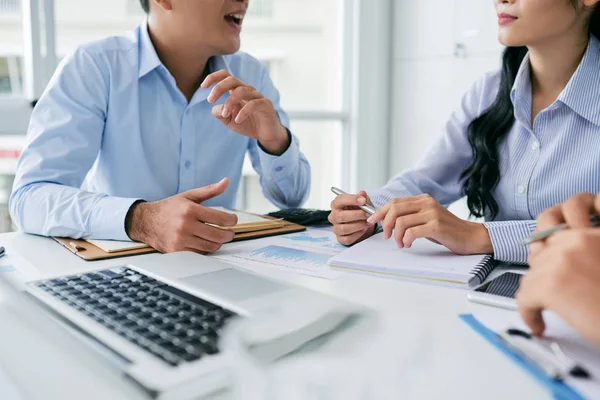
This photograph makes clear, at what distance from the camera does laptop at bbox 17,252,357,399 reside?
47 centimetres

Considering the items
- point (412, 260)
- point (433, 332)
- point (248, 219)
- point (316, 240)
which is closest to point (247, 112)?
point (248, 219)

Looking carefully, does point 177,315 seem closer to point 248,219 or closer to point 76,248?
point 76,248

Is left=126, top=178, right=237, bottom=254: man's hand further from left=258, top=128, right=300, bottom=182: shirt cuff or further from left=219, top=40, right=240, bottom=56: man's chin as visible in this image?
left=219, top=40, right=240, bottom=56: man's chin

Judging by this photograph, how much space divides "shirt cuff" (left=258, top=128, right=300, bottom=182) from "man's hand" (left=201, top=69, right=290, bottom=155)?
0.05ft

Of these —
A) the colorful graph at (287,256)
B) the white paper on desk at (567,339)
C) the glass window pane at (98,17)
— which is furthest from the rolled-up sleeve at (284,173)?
the glass window pane at (98,17)

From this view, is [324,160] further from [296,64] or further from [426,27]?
[426,27]

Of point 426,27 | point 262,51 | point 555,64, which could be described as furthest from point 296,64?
point 555,64

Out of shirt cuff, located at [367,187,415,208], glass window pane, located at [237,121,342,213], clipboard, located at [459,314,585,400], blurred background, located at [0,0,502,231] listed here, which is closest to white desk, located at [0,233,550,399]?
clipboard, located at [459,314,585,400]

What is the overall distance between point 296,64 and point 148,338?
351 cm

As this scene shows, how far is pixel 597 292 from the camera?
1.67ft

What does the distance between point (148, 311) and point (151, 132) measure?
40.0 inches

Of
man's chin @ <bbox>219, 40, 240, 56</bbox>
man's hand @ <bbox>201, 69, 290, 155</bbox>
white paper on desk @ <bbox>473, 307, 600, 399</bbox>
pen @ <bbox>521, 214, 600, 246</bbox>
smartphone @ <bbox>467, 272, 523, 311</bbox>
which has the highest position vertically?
man's chin @ <bbox>219, 40, 240, 56</bbox>

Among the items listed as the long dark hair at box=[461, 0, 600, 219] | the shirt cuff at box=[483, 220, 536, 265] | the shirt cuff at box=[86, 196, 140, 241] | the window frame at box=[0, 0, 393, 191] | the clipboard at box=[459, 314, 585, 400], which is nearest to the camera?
the clipboard at box=[459, 314, 585, 400]

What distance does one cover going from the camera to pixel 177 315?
59 cm
